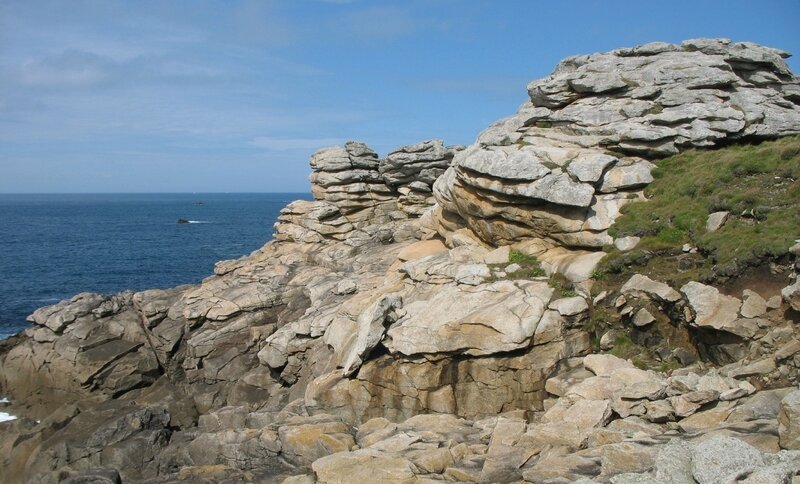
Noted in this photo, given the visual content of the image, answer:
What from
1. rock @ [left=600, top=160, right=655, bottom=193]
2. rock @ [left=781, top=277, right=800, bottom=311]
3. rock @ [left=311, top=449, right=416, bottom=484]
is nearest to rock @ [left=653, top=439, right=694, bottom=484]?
rock @ [left=311, top=449, right=416, bottom=484]

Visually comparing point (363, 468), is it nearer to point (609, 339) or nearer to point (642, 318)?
point (609, 339)

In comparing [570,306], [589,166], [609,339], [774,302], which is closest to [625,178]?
[589,166]

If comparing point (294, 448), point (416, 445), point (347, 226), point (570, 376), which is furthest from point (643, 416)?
point (347, 226)

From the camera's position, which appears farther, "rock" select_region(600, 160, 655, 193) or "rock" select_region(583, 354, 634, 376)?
"rock" select_region(600, 160, 655, 193)

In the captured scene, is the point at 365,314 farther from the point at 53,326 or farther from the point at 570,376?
the point at 53,326

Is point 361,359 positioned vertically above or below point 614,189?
below

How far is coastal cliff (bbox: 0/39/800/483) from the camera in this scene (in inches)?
647

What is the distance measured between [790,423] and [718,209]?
44.7 ft

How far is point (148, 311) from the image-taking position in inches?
1501

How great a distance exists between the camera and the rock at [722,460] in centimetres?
1075

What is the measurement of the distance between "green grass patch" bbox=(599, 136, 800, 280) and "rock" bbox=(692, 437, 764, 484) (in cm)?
1075

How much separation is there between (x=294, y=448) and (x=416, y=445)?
458cm

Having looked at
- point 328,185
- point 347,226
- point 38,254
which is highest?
point 328,185

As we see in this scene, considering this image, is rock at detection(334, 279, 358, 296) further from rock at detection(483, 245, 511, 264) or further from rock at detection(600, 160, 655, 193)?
rock at detection(600, 160, 655, 193)
